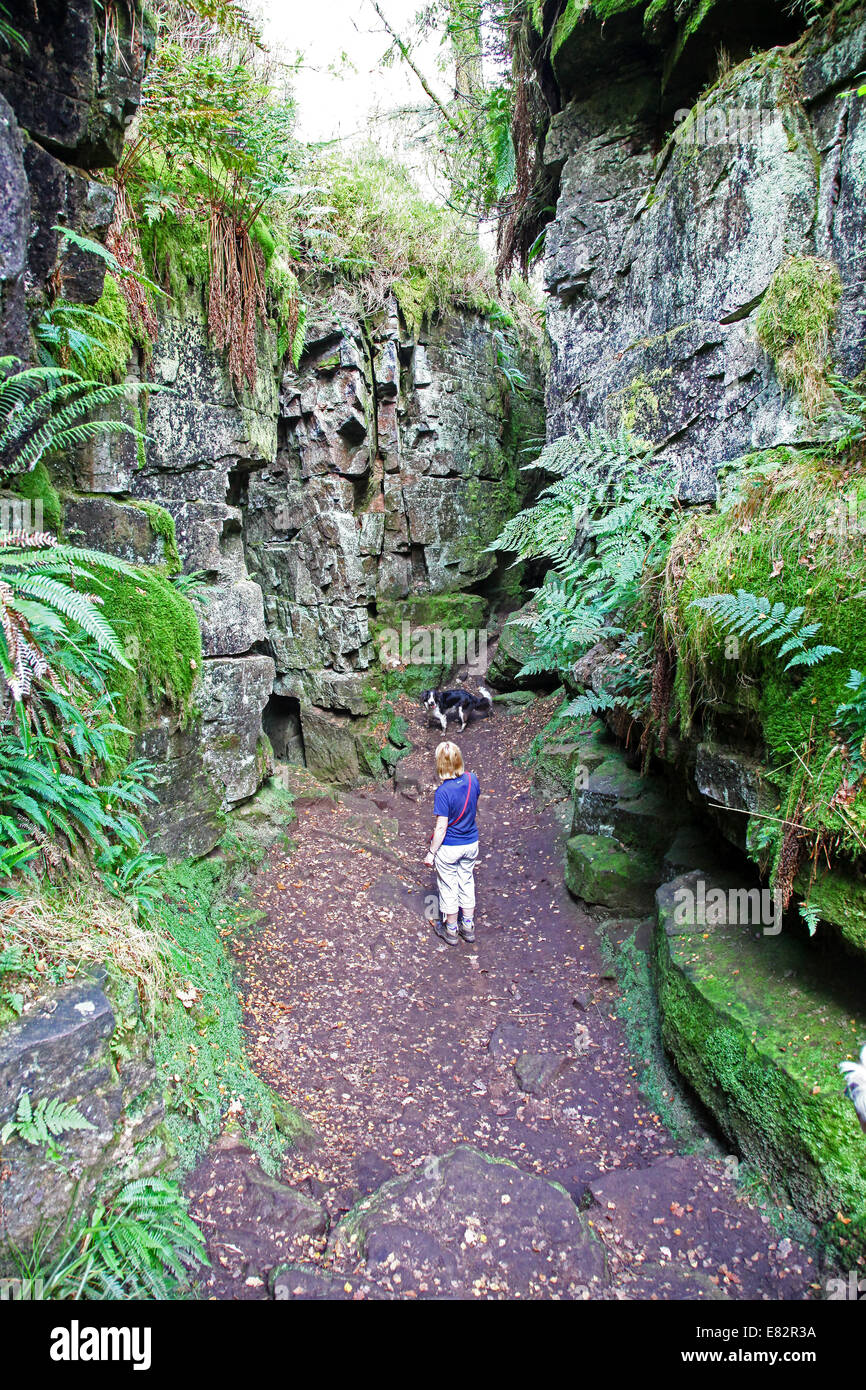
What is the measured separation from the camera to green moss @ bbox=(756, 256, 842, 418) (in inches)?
207

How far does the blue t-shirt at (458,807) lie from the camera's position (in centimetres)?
517

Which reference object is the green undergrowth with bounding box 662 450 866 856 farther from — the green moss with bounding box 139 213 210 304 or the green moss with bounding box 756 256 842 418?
the green moss with bounding box 139 213 210 304

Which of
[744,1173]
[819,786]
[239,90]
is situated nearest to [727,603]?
[819,786]

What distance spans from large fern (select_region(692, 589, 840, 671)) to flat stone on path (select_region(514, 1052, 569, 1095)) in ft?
9.04

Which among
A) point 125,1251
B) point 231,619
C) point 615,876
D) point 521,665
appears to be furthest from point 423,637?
point 125,1251

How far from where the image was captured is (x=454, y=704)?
9750mm

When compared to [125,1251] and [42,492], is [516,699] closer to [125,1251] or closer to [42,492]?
[42,492]

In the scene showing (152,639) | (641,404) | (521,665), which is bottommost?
(521,665)

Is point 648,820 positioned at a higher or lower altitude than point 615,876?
higher

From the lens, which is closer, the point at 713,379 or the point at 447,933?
the point at 447,933

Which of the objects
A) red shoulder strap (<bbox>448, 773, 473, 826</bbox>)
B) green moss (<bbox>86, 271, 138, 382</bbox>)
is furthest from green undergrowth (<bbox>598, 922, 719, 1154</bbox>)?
green moss (<bbox>86, 271, 138, 382</bbox>)

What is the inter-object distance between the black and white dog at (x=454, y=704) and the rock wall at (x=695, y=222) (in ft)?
12.9

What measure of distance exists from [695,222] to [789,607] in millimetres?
5157

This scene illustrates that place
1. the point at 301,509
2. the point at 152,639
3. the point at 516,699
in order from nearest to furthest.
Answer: the point at 152,639
the point at 301,509
the point at 516,699
